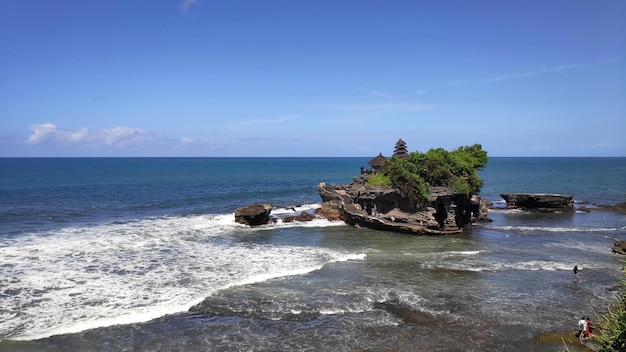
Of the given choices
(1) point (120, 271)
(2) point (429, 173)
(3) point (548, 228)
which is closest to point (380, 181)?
(2) point (429, 173)

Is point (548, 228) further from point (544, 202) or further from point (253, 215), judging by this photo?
point (253, 215)

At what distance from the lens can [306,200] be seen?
68938 millimetres

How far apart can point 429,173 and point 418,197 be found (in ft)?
10.2

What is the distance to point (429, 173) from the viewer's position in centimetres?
4341

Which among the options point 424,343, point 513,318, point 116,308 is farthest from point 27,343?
point 513,318

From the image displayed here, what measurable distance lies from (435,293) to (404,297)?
194 cm

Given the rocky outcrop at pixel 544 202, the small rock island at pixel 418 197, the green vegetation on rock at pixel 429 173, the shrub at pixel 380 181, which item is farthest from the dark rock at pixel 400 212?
the rocky outcrop at pixel 544 202

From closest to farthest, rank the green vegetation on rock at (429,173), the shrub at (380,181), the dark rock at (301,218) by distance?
1. the green vegetation on rock at (429,173)
2. the shrub at (380,181)
3. the dark rock at (301,218)

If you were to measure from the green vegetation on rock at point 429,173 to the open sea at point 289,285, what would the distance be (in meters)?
4.86

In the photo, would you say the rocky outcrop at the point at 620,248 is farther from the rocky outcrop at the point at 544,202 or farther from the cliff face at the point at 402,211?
the rocky outcrop at the point at 544,202

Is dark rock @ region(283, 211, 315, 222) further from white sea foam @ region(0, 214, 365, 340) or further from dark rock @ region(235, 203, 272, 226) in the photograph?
white sea foam @ region(0, 214, 365, 340)

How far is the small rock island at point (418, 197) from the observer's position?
41.6m

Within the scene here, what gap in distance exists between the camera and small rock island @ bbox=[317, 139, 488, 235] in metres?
41.6

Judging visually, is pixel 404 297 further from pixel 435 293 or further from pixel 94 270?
pixel 94 270
